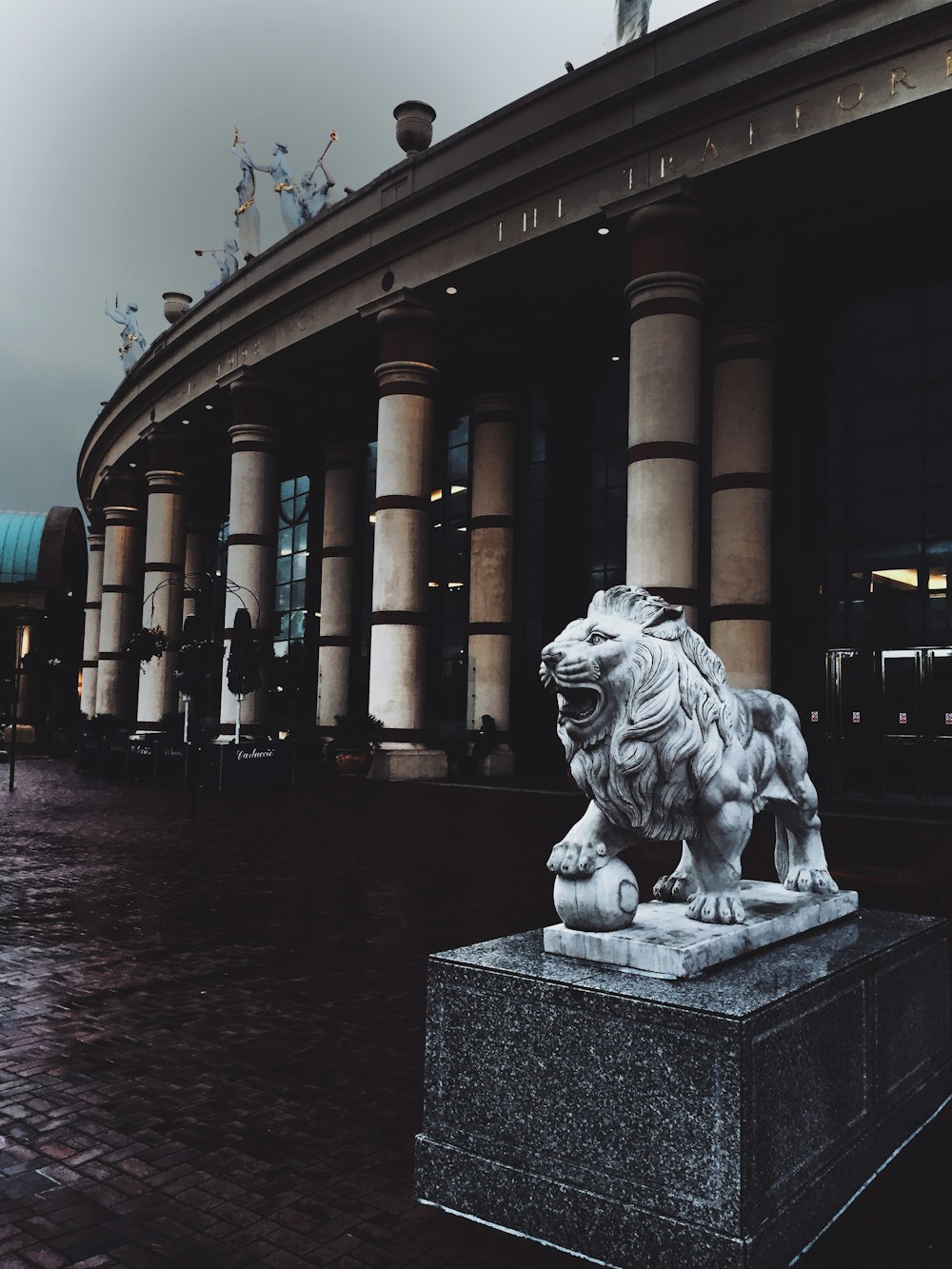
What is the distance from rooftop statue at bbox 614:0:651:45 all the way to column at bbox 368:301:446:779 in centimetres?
→ 685

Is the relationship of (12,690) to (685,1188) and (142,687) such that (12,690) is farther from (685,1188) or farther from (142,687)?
(685,1188)

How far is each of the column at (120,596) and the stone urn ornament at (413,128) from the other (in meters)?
21.1

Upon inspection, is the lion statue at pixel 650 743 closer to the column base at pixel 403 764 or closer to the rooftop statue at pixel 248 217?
the column base at pixel 403 764

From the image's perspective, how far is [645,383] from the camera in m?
18.2

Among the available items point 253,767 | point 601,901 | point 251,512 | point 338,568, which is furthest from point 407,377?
point 601,901

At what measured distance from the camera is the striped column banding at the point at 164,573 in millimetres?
33062

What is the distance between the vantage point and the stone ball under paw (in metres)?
3.46

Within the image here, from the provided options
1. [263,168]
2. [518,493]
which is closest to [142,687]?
[518,493]

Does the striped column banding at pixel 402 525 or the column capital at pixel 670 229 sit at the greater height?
the column capital at pixel 670 229

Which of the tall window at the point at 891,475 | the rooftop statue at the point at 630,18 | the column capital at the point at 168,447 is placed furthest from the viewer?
the column capital at the point at 168,447

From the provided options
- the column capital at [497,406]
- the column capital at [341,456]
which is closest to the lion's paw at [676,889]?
the column capital at [497,406]

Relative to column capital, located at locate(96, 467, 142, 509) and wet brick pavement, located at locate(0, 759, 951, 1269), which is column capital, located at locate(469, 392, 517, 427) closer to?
wet brick pavement, located at locate(0, 759, 951, 1269)

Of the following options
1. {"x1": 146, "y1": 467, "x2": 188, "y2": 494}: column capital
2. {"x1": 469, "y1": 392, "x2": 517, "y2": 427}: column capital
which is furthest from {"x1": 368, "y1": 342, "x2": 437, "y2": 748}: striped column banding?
{"x1": 146, "y1": 467, "x2": 188, "y2": 494}: column capital

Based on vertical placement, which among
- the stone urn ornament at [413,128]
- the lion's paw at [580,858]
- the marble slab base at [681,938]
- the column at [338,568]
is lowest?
the marble slab base at [681,938]
